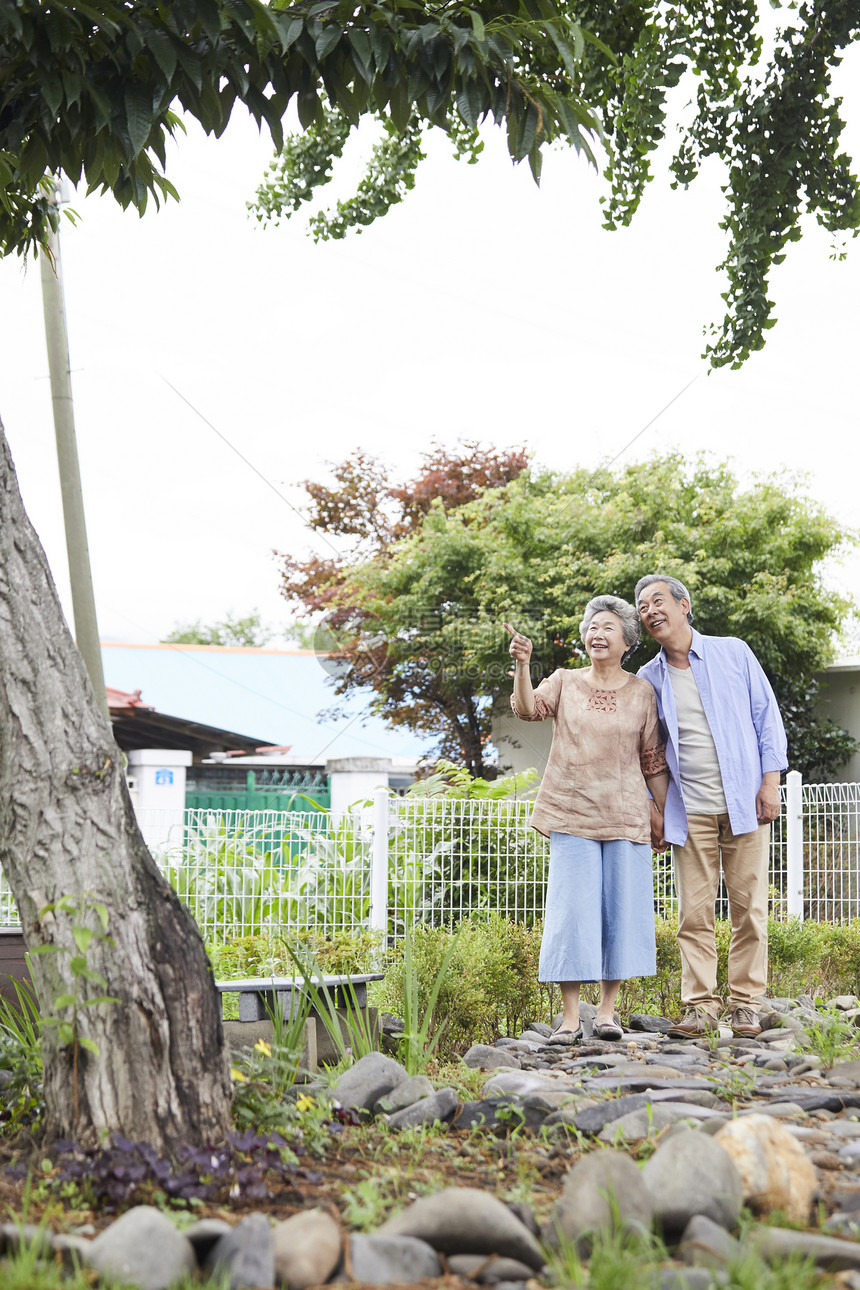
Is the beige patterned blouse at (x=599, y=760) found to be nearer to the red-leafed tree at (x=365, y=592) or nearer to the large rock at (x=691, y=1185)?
the large rock at (x=691, y=1185)

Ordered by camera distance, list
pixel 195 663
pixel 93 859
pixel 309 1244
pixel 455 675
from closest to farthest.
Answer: pixel 309 1244 → pixel 93 859 → pixel 455 675 → pixel 195 663

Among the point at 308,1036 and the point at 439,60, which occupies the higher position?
the point at 439,60

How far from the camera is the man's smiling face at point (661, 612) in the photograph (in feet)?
15.4

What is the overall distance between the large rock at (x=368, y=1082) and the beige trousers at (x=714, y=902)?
5.87 feet

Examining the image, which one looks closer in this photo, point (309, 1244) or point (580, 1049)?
point (309, 1244)

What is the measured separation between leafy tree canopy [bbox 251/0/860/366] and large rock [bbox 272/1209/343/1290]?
3614 mm

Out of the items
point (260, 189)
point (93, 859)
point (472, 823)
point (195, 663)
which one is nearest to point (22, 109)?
point (260, 189)

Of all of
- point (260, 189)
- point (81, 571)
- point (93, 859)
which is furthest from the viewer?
point (81, 571)

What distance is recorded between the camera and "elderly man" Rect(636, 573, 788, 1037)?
15.2ft

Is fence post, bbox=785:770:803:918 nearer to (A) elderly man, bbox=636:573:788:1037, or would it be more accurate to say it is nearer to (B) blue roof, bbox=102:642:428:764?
(A) elderly man, bbox=636:573:788:1037

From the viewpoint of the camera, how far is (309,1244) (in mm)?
1994

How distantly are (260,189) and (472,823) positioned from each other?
13.2 feet

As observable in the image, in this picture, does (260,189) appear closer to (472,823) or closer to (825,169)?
(825,169)

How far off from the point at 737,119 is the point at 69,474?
22.1ft
